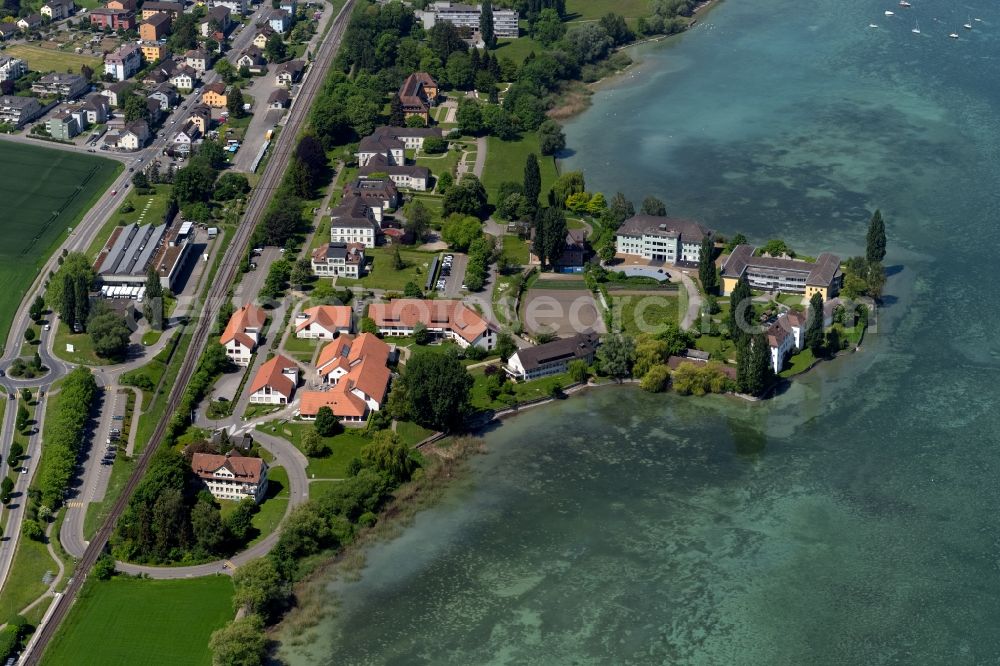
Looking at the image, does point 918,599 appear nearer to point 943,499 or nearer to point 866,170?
point 943,499

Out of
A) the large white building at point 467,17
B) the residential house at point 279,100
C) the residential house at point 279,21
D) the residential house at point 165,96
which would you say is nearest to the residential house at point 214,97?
the residential house at point 165,96

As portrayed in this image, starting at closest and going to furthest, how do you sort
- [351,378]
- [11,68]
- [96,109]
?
[351,378]
[96,109]
[11,68]

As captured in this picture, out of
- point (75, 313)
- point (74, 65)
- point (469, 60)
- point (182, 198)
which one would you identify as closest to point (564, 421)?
point (75, 313)

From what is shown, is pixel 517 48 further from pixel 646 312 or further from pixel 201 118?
pixel 646 312

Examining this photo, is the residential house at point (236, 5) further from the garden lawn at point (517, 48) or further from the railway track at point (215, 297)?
the garden lawn at point (517, 48)

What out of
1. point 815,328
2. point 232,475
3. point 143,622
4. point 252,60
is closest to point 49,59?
point 252,60

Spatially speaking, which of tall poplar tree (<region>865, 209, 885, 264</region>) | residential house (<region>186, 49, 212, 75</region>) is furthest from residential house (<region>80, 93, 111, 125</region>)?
tall poplar tree (<region>865, 209, 885, 264</region>)
